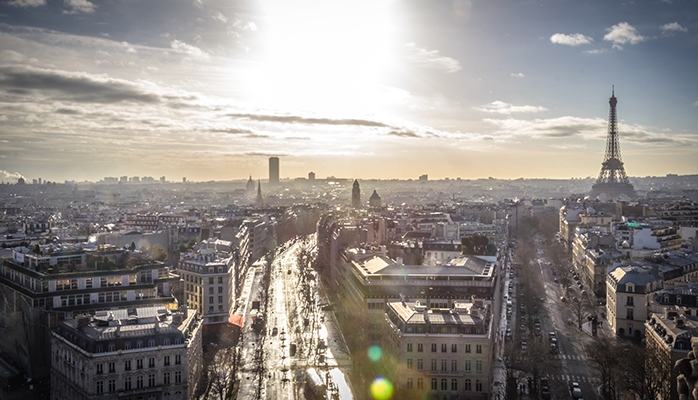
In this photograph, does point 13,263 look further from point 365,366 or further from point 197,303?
point 365,366

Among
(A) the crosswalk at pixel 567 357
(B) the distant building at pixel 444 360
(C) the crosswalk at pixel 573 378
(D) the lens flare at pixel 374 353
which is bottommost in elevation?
(C) the crosswalk at pixel 573 378

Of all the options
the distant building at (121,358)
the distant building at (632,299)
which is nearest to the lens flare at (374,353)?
the distant building at (121,358)

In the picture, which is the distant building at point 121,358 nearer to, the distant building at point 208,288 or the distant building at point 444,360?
the distant building at point 444,360

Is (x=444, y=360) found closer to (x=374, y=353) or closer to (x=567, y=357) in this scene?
(x=374, y=353)

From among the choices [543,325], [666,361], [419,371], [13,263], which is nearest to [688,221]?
[543,325]

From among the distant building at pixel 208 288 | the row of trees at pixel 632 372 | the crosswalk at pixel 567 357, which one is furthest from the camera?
the distant building at pixel 208 288

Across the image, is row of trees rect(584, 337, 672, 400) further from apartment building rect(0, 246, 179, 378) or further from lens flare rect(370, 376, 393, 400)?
apartment building rect(0, 246, 179, 378)
